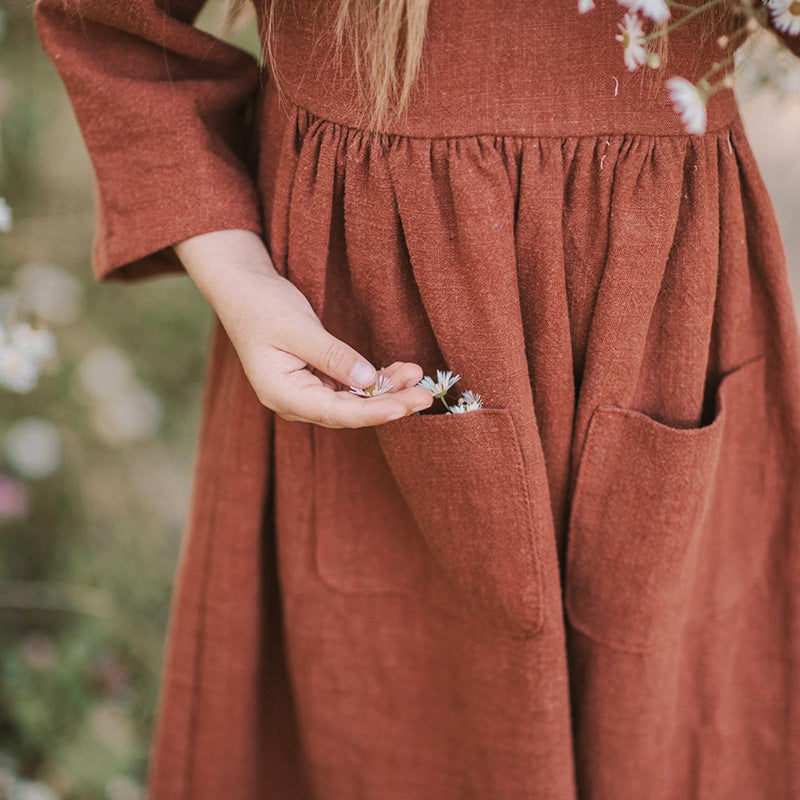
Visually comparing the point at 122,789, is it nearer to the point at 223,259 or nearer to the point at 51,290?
the point at 51,290

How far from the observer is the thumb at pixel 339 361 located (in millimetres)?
600

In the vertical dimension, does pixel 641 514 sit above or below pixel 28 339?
above

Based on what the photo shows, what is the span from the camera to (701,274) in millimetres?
639

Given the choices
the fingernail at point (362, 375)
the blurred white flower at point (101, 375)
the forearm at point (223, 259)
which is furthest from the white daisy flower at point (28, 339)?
the blurred white flower at point (101, 375)

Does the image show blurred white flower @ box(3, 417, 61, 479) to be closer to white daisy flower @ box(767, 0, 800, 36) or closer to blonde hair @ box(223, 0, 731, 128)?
blonde hair @ box(223, 0, 731, 128)

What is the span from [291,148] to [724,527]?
0.60m

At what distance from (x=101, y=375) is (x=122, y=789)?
0.84 metres

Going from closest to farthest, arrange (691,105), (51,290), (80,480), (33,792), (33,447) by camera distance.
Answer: (691,105)
(33,792)
(51,290)
(33,447)
(80,480)

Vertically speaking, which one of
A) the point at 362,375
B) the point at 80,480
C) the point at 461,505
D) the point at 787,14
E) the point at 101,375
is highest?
the point at 787,14

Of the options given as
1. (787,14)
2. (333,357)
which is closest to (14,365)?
(333,357)

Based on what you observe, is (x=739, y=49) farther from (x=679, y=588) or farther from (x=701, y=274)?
(x=679, y=588)

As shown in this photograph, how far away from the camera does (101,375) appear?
165 cm

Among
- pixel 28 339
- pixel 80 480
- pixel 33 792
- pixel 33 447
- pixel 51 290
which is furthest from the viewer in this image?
pixel 80 480

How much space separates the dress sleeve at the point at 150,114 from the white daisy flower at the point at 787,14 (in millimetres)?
477
